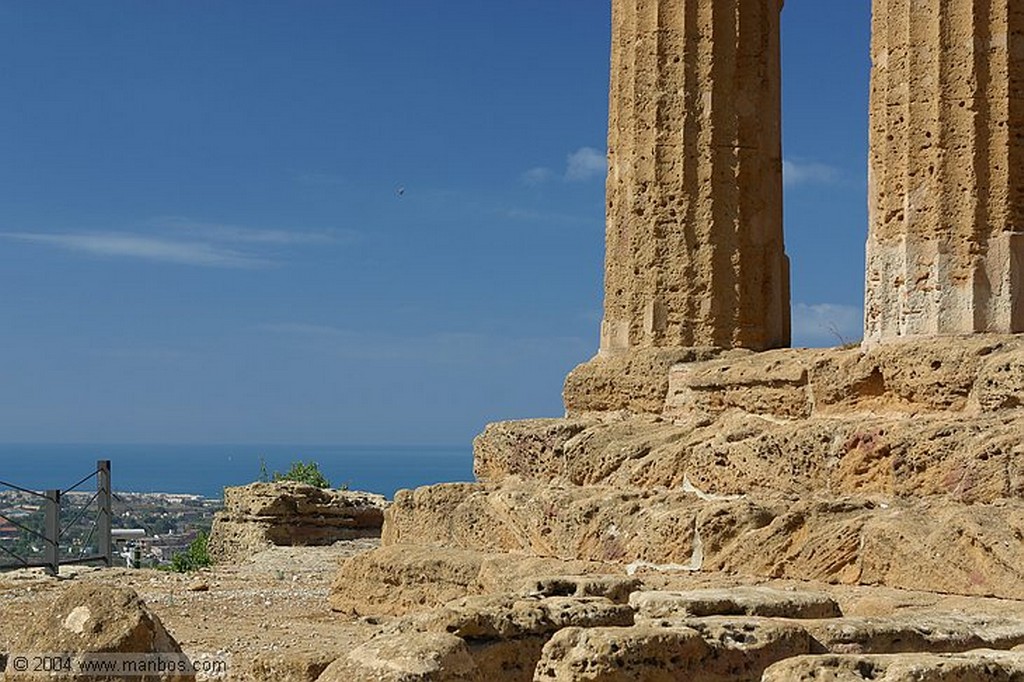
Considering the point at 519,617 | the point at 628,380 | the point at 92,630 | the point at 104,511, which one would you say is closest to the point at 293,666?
the point at 92,630

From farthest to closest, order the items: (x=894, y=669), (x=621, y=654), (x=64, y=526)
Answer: (x=64, y=526)
(x=621, y=654)
(x=894, y=669)

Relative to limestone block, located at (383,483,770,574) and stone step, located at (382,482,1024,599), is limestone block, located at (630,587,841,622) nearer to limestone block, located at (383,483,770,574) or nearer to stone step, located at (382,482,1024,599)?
stone step, located at (382,482,1024,599)

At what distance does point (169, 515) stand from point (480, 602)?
143ft

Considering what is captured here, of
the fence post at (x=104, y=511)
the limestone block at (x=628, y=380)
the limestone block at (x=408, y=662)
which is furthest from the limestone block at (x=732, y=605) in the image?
the fence post at (x=104, y=511)

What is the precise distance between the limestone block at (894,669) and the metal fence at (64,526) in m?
14.2

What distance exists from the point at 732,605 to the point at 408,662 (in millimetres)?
1685

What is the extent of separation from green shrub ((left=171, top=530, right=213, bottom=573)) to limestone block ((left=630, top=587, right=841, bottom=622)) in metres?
16.1

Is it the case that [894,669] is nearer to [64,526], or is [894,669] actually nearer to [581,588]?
[581,588]

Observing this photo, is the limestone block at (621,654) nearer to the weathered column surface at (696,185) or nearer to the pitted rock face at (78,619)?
the pitted rock face at (78,619)

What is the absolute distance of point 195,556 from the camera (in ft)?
79.2

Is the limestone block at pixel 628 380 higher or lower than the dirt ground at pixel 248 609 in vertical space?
higher

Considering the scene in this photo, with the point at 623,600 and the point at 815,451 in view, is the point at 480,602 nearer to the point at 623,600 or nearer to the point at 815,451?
the point at 623,600

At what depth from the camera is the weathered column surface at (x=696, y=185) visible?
1228 cm

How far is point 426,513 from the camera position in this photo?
1180 cm
